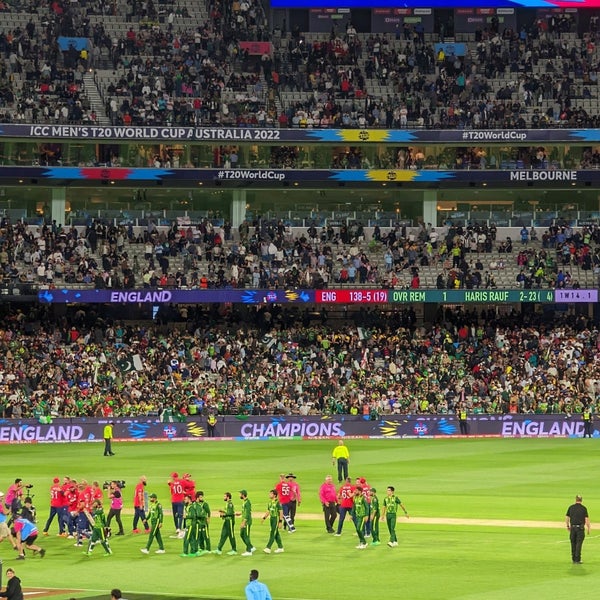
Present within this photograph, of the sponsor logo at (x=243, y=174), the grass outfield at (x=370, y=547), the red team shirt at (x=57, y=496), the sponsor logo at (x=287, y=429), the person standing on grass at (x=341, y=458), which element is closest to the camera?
the grass outfield at (x=370, y=547)

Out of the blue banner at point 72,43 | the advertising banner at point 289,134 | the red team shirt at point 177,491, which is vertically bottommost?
the red team shirt at point 177,491

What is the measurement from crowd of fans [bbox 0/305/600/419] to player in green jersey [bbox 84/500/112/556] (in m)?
29.7

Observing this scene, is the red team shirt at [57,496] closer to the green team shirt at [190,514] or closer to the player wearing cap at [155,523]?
the player wearing cap at [155,523]

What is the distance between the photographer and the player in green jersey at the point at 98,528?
28.2 meters

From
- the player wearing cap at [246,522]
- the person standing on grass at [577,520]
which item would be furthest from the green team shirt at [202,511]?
the person standing on grass at [577,520]

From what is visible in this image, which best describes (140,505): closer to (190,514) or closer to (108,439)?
(190,514)

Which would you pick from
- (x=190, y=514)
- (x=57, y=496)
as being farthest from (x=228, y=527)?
(x=57, y=496)

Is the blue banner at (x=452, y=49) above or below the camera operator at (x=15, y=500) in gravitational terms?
above

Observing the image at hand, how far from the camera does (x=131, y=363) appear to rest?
6325cm

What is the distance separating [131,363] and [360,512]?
35.4 meters

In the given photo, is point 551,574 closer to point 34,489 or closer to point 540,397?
point 34,489

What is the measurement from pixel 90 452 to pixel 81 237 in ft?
67.3

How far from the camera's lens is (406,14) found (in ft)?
265

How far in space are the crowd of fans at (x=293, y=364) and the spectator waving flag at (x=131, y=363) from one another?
118mm
